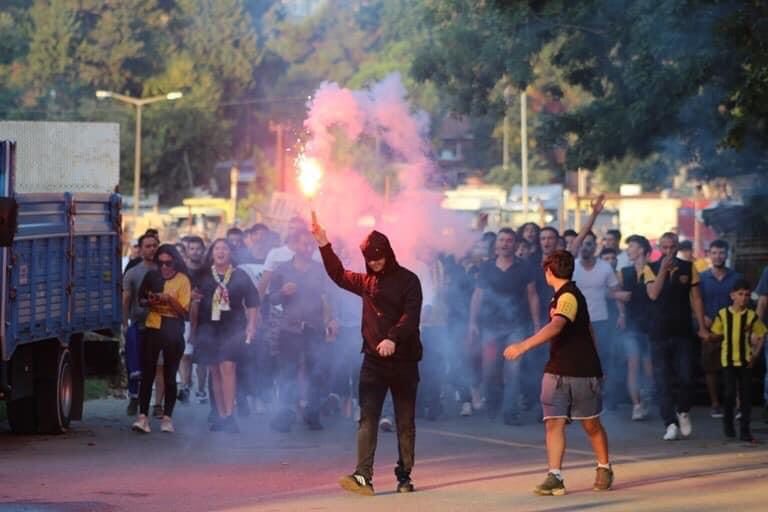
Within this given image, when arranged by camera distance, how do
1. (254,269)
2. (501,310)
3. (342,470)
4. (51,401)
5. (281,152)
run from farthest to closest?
(281,152) < (254,269) < (501,310) < (51,401) < (342,470)

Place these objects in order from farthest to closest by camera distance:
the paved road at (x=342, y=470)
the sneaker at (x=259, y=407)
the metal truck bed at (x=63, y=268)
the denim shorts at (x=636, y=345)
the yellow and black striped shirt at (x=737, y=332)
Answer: the sneaker at (x=259, y=407) → the denim shorts at (x=636, y=345) → the yellow and black striped shirt at (x=737, y=332) → the metal truck bed at (x=63, y=268) → the paved road at (x=342, y=470)

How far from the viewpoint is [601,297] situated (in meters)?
18.7

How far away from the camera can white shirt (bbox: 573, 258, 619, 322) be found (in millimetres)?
18672

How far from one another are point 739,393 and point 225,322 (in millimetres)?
4781

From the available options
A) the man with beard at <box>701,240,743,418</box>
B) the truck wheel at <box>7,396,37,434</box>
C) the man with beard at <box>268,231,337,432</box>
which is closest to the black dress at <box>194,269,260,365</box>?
the man with beard at <box>268,231,337,432</box>

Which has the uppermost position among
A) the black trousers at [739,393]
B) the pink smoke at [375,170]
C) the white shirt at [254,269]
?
the pink smoke at [375,170]

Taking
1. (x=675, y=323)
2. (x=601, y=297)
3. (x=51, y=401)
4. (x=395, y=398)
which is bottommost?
(x=51, y=401)

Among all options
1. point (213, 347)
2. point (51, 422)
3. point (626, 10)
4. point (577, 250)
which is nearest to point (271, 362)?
point (213, 347)

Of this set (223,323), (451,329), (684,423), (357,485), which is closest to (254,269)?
(451,329)

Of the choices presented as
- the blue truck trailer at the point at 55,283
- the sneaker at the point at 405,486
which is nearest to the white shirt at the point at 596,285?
the blue truck trailer at the point at 55,283

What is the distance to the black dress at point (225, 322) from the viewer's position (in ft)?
55.1

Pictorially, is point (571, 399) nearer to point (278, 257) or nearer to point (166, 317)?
point (166, 317)

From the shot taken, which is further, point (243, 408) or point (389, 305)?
point (243, 408)

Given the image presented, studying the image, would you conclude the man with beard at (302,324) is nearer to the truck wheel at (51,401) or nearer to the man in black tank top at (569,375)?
the truck wheel at (51,401)
